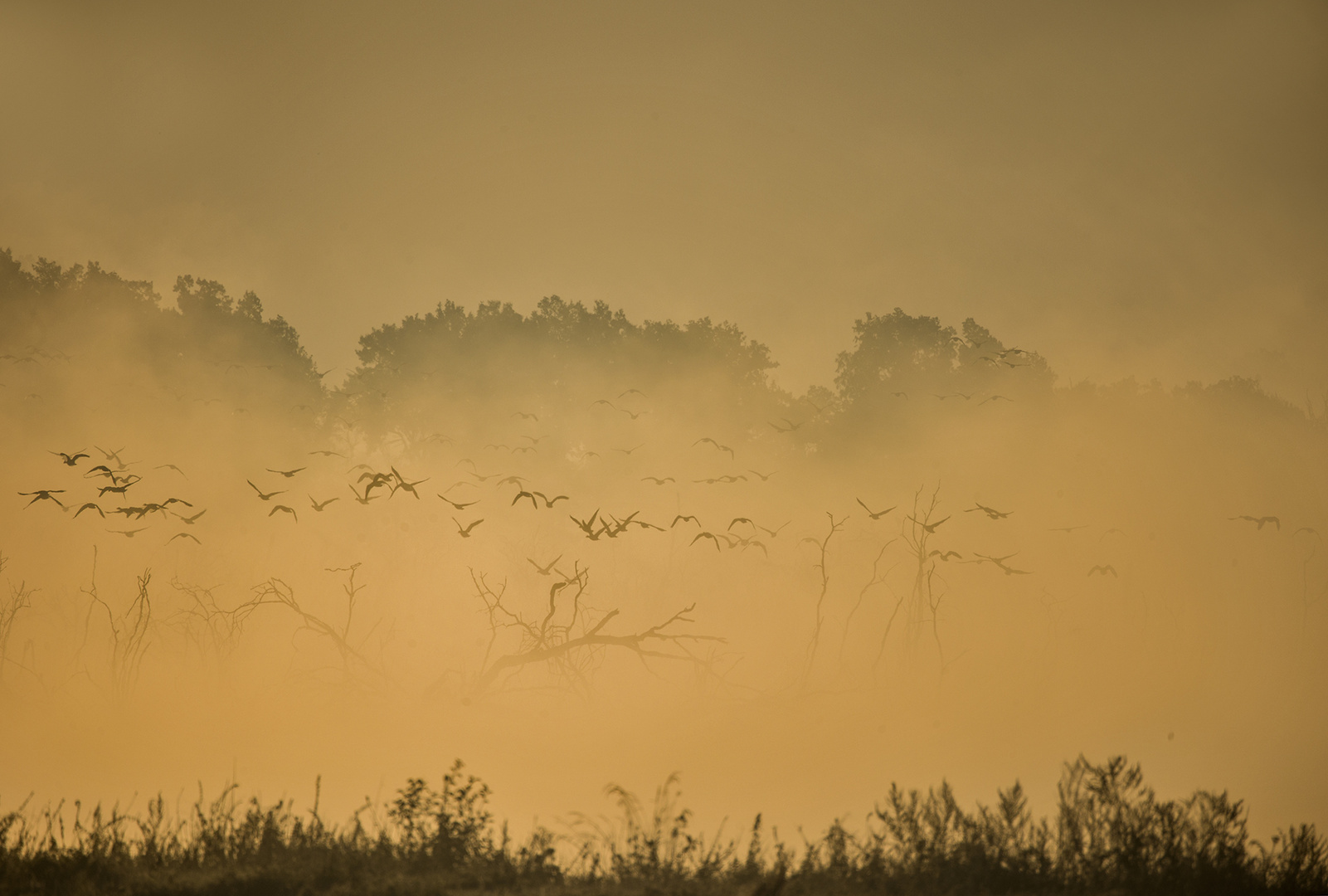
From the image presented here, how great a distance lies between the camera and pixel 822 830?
5.04m

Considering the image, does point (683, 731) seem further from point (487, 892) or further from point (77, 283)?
point (77, 283)

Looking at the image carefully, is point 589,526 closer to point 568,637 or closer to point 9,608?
point 568,637

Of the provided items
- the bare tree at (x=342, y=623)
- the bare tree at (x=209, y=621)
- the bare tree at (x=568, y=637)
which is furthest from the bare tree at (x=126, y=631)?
the bare tree at (x=568, y=637)

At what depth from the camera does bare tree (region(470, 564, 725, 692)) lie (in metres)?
6.25

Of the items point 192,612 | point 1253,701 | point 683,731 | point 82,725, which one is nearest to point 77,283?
point 192,612

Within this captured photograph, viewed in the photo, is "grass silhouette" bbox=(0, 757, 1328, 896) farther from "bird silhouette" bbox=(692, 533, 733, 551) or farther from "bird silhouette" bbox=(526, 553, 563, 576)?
"bird silhouette" bbox=(692, 533, 733, 551)

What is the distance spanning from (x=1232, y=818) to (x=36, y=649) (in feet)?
27.2

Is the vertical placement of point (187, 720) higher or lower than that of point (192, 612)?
lower

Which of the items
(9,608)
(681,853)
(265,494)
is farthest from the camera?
(265,494)

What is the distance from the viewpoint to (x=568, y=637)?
6.36 metres

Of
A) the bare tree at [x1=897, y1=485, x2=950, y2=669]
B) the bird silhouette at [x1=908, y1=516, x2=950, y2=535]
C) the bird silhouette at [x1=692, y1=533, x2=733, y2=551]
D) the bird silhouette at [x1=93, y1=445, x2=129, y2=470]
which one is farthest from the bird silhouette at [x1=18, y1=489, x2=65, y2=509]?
the bird silhouette at [x1=908, y1=516, x2=950, y2=535]

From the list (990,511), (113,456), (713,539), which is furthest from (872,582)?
(113,456)

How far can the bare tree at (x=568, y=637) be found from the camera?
246 inches

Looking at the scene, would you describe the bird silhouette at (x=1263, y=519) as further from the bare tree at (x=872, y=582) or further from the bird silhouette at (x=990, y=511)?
the bare tree at (x=872, y=582)
